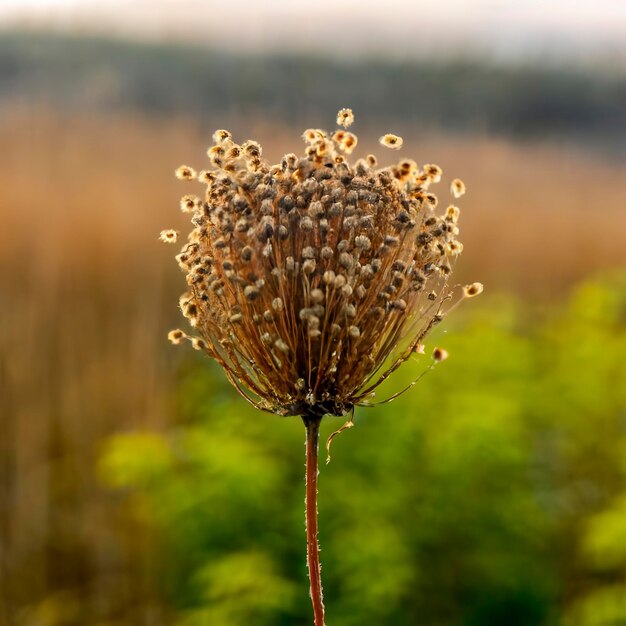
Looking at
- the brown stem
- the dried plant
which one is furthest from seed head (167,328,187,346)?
the brown stem

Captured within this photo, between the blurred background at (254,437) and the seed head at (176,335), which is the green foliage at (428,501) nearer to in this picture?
the blurred background at (254,437)

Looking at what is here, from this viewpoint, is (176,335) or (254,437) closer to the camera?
(176,335)

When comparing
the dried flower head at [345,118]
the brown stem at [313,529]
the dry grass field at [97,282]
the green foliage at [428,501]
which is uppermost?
the dry grass field at [97,282]

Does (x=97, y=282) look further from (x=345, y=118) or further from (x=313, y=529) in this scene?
(x=313, y=529)

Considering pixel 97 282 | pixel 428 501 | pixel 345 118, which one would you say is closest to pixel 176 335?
pixel 345 118

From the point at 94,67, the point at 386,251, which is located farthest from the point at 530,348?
the point at 94,67

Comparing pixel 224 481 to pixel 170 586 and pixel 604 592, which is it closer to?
pixel 170 586

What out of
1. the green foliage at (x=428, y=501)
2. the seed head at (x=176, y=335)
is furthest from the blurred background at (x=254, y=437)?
the seed head at (x=176, y=335)

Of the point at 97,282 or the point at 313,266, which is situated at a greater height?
the point at 97,282
